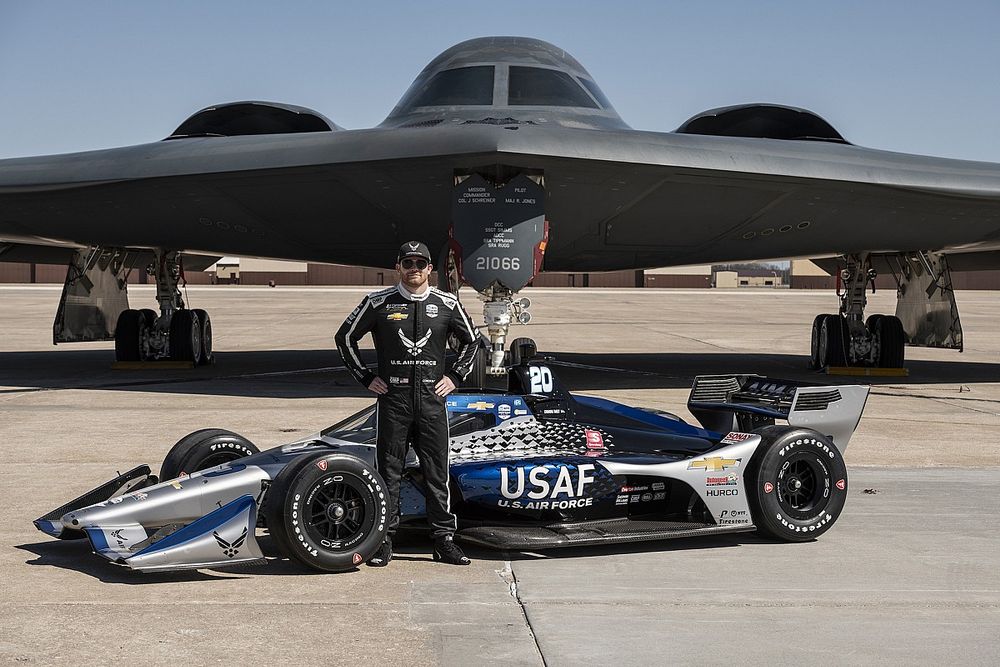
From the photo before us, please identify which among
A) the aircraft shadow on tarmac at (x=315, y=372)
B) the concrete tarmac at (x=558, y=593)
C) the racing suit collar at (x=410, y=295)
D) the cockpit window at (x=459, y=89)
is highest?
the cockpit window at (x=459, y=89)

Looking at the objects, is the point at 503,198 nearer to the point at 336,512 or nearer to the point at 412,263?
the point at 412,263

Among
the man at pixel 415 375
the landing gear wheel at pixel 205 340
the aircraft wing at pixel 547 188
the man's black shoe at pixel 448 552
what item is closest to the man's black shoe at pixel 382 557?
the man at pixel 415 375

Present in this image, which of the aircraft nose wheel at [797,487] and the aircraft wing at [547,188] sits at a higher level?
the aircraft wing at [547,188]

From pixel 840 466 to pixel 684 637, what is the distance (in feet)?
7.58

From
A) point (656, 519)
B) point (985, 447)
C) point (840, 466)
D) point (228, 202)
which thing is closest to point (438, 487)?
point (656, 519)

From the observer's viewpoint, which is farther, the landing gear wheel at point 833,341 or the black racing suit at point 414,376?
the landing gear wheel at point 833,341

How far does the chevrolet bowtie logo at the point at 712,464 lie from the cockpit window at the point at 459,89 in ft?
32.2

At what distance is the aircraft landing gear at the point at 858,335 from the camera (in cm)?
1788

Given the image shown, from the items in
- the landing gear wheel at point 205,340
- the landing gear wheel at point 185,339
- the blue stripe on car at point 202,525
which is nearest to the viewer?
the blue stripe on car at point 202,525

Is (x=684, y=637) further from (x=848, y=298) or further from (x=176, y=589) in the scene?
(x=848, y=298)

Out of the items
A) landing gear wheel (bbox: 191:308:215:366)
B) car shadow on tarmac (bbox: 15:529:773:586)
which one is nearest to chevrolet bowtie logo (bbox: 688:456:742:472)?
car shadow on tarmac (bbox: 15:529:773:586)

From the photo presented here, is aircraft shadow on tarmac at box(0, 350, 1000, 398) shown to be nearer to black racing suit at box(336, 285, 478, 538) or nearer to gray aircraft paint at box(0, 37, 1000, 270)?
gray aircraft paint at box(0, 37, 1000, 270)

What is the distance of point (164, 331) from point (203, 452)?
12.2 m

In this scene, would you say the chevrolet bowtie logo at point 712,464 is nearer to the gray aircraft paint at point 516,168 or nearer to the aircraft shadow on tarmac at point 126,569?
the aircraft shadow on tarmac at point 126,569
